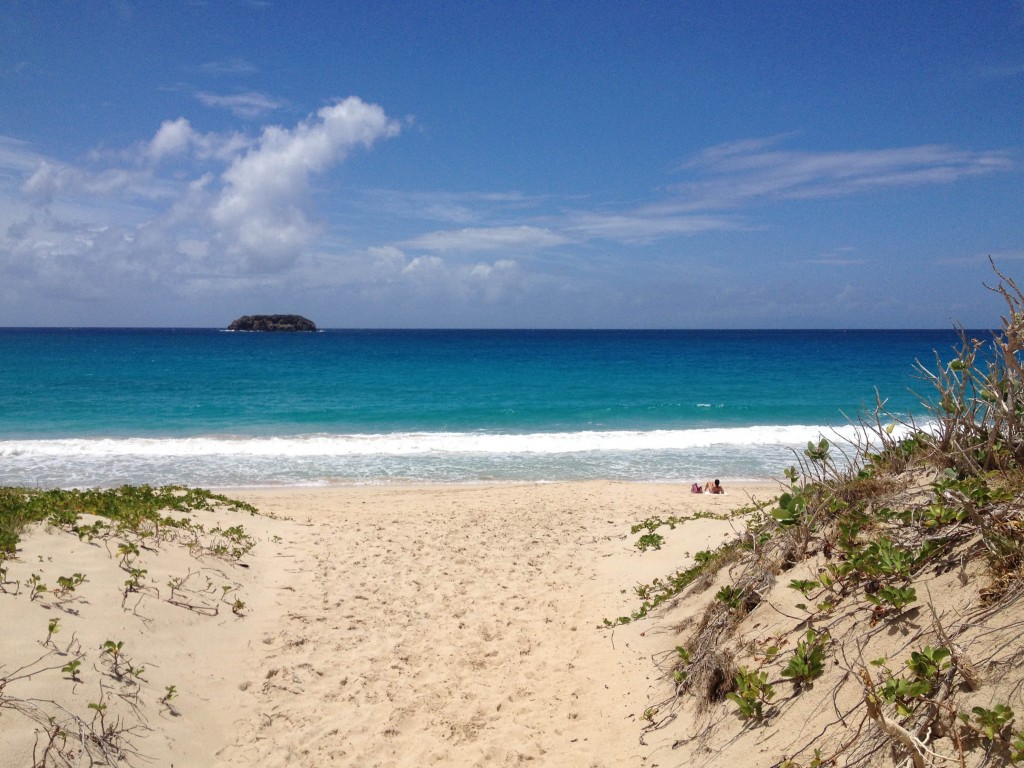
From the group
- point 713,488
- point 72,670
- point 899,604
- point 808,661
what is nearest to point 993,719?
point 899,604

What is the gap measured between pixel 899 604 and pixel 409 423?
80.0 feet

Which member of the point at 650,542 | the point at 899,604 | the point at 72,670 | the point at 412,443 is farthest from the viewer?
the point at 412,443

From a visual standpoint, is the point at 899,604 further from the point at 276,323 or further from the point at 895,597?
the point at 276,323

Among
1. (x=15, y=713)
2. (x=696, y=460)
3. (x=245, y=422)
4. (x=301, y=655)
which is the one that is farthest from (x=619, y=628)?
(x=245, y=422)

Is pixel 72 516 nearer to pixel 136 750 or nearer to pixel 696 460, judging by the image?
pixel 136 750

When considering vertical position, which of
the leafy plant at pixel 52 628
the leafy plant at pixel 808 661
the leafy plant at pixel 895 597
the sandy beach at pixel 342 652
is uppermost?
the leafy plant at pixel 895 597

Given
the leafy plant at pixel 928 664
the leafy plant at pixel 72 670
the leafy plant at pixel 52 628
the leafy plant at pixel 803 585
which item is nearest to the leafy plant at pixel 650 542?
the leafy plant at pixel 803 585

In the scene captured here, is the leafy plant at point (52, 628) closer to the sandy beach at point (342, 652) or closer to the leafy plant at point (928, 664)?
the sandy beach at point (342, 652)

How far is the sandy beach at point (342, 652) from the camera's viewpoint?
16.3 ft

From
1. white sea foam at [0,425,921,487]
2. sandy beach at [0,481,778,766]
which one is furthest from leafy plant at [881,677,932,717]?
white sea foam at [0,425,921,487]

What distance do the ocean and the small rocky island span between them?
92.4 m

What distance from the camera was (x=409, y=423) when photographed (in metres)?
27.2

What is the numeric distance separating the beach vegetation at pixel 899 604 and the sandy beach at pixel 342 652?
996mm

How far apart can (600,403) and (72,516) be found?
27.4 m
